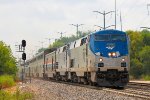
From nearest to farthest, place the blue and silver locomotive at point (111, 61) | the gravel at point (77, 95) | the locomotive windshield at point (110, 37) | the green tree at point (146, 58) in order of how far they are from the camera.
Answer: the gravel at point (77, 95)
the blue and silver locomotive at point (111, 61)
the locomotive windshield at point (110, 37)
the green tree at point (146, 58)

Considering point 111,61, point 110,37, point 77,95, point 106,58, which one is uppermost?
point 110,37

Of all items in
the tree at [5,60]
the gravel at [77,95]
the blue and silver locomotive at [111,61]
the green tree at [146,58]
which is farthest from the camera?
the green tree at [146,58]

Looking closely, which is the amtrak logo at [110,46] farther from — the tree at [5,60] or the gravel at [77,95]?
the tree at [5,60]

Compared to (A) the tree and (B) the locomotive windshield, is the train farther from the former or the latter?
(A) the tree

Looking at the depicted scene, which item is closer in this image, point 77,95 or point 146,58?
Result: point 77,95

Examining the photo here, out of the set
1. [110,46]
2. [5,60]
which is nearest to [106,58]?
[110,46]

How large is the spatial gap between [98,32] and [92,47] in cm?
136

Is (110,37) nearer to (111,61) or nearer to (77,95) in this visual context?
(111,61)

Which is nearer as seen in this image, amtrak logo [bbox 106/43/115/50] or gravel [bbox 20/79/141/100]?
gravel [bbox 20/79/141/100]

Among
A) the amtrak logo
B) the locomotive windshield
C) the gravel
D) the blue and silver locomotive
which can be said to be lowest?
the gravel

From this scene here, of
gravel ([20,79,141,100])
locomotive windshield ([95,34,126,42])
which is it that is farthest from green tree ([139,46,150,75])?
gravel ([20,79,141,100])

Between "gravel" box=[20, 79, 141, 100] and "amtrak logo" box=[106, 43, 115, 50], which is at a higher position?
"amtrak logo" box=[106, 43, 115, 50]

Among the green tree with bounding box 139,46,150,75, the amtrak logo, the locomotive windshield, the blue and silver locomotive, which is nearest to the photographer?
the blue and silver locomotive

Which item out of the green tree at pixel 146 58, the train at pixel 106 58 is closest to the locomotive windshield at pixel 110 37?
the train at pixel 106 58
